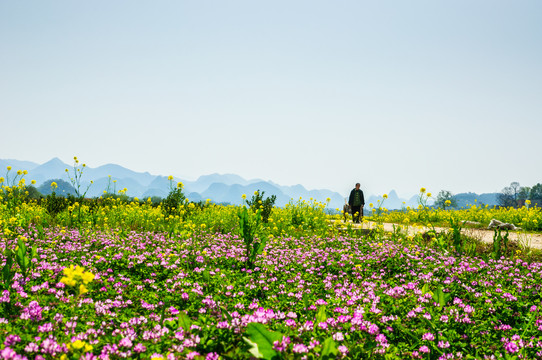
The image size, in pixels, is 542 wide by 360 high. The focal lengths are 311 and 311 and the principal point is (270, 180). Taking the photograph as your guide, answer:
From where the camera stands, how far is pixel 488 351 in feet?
9.38

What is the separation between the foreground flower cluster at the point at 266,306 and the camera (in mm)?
2410

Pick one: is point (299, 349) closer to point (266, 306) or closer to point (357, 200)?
point (266, 306)

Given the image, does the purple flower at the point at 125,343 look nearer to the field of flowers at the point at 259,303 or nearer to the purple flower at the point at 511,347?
the field of flowers at the point at 259,303

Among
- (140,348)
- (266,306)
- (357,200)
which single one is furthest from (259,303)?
(357,200)

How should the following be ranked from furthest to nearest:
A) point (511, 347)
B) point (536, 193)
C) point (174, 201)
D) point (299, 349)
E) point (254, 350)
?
point (536, 193)
point (174, 201)
point (511, 347)
point (299, 349)
point (254, 350)

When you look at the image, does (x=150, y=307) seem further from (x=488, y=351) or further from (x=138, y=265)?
(x=488, y=351)

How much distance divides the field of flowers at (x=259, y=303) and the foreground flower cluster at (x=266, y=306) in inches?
0.6

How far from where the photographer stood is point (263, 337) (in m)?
2.21

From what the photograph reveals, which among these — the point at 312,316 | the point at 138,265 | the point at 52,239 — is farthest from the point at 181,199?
the point at 312,316

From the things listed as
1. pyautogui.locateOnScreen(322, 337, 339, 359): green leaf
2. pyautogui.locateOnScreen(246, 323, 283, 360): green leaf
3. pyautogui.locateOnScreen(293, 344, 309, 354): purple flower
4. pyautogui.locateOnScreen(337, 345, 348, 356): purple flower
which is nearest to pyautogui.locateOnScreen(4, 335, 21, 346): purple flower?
pyautogui.locateOnScreen(246, 323, 283, 360): green leaf

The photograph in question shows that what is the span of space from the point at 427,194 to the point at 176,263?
27.1 feet

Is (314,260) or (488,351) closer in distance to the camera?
(488,351)

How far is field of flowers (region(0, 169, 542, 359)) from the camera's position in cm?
242

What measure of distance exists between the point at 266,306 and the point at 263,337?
147cm
